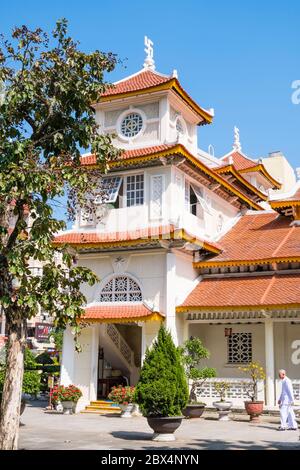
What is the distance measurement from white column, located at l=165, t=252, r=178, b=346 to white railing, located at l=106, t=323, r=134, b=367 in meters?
3.14

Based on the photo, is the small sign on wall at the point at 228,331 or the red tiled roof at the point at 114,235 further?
the small sign on wall at the point at 228,331

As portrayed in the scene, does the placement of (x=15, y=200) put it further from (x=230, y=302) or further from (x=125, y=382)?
(x=125, y=382)

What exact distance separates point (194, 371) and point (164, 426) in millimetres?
5464

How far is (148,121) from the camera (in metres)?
20.1

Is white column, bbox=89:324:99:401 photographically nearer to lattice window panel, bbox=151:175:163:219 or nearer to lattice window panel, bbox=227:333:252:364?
lattice window panel, bbox=151:175:163:219

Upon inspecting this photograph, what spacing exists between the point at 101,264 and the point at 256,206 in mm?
8631

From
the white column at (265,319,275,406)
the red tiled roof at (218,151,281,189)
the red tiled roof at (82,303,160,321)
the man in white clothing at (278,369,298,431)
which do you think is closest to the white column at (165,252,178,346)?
the red tiled roof at (82,303,160,321)

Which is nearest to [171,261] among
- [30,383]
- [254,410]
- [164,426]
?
[254,410]

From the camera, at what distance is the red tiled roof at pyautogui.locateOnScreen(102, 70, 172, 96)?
19.8 meters

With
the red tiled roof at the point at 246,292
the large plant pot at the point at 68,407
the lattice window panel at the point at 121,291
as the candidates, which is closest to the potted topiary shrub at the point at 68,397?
the large plant pot at the point at 68,407

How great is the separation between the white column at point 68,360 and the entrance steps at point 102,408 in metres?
1.07

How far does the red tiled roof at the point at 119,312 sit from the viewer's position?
1773 cm

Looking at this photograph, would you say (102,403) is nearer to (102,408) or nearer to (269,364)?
(102,408)

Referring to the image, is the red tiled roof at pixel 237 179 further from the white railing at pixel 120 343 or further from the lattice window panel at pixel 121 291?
the white railing at pixel 120 343
